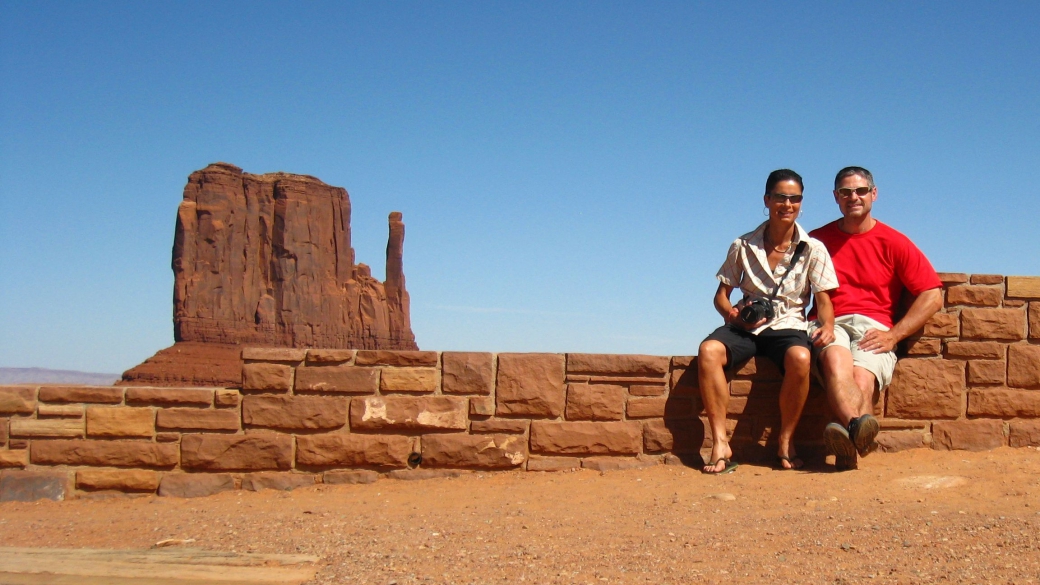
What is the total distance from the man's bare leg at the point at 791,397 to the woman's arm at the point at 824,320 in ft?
0.35

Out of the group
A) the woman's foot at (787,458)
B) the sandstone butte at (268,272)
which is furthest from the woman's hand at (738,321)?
the sandstone butte at (268,272)

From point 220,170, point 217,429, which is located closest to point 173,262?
point 220,170

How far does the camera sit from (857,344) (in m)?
5.06

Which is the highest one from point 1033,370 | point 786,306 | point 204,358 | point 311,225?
point 311,225

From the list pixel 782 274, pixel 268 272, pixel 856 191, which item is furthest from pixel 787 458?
pixel 268 272

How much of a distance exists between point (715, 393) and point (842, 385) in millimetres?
666

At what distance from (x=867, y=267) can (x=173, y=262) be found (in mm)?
54786

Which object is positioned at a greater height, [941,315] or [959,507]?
[941,315]

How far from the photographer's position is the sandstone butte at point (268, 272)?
2133 inches

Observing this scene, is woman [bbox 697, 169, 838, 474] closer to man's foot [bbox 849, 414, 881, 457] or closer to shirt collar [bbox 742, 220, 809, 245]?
shirt collar [bbox 742, 220, 809, 245]

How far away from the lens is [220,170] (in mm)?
56781

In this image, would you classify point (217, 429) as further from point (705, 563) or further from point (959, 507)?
point (959, 507)

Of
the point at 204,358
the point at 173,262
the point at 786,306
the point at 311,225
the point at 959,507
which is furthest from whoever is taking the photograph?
the point at 311,225

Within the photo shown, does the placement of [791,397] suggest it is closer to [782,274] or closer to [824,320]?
[824,320]
